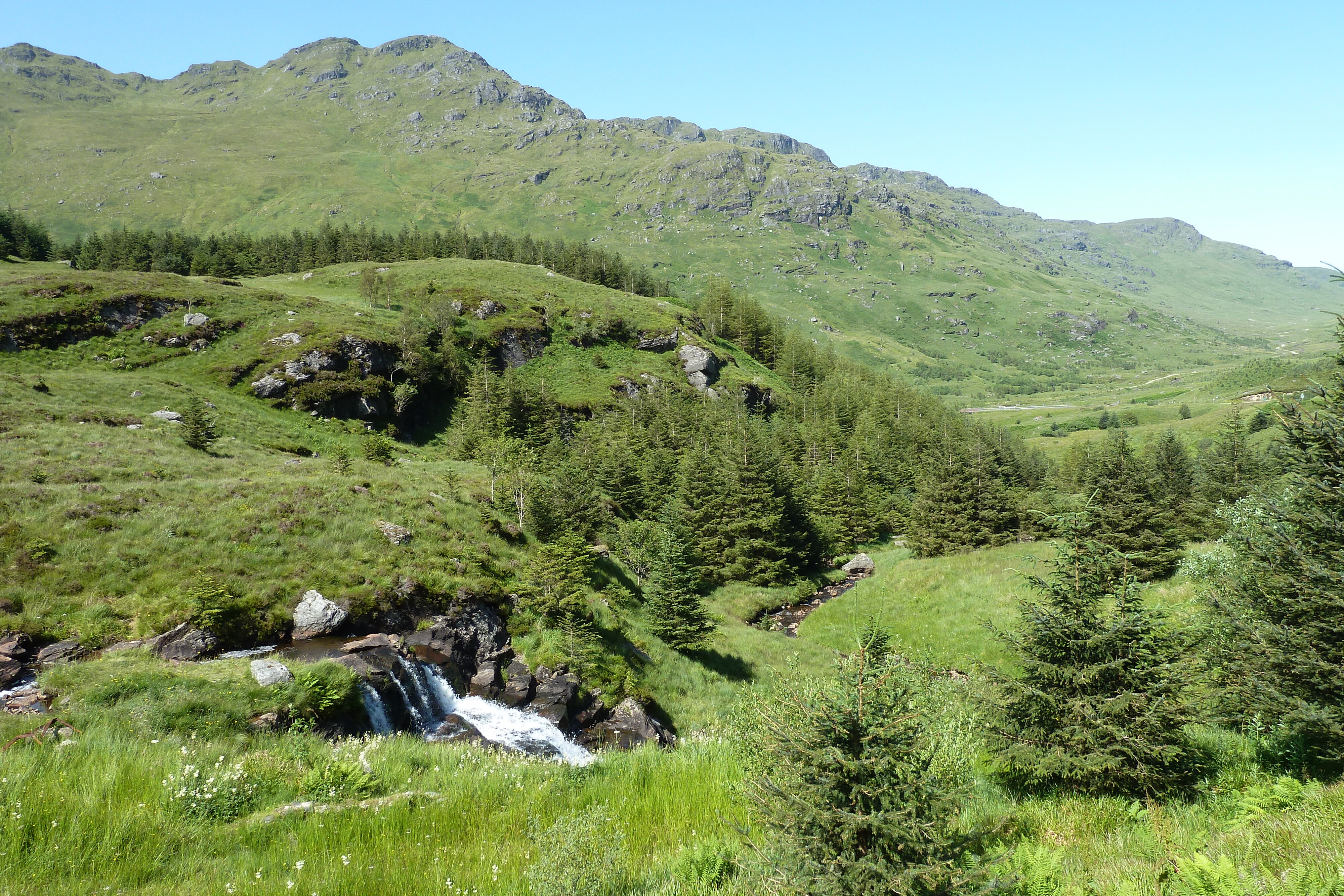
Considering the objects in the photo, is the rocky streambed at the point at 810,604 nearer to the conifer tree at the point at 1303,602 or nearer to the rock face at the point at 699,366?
the conifer tree at the point at 1303,602

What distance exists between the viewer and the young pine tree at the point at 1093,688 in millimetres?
7047

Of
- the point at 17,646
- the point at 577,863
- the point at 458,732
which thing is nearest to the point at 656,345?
the point at 458,732

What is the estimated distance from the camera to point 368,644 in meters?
17.3

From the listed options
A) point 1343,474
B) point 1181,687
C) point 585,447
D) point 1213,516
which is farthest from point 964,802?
point 585,447

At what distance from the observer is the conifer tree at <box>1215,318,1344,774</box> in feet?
23.5

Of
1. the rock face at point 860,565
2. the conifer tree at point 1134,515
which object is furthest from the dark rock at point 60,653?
the rock face at point 860,565

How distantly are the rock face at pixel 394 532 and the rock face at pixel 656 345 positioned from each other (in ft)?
247

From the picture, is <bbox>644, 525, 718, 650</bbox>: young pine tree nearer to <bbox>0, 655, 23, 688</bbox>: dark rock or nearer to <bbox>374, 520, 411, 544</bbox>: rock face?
<bbox>374, 520, 411, 544</bbox>: rock face

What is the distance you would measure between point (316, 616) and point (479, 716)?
6.26 meters

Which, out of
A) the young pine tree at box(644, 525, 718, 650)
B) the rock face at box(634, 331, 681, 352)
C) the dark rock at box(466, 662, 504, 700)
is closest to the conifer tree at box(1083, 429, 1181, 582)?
the young pine tree at box(644, 525, 718, 650)

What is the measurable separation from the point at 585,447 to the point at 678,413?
16.6 m

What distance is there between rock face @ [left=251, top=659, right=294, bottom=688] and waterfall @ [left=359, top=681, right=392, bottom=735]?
1952mm

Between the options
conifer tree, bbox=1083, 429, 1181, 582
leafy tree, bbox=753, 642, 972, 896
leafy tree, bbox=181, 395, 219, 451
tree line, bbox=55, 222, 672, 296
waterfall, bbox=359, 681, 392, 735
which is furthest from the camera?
tree line, bbox=55, 222, 672, 296

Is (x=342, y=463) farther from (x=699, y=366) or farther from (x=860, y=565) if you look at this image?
(x=699, y=366)
